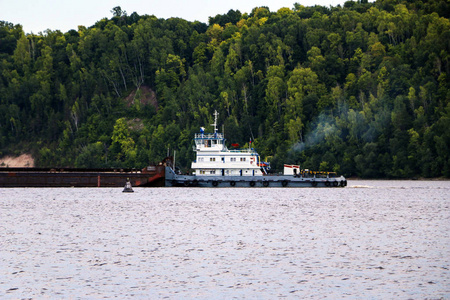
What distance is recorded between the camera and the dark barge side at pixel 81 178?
101062mm

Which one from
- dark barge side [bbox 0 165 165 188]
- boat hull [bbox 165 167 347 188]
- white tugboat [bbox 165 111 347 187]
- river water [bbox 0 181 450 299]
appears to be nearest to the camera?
river water [bbox 0 181 450 299]

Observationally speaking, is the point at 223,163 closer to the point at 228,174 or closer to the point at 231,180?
the point at 228,174

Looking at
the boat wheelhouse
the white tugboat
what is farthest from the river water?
the boat wheelhouse

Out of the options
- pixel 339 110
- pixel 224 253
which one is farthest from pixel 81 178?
pixel 339 110

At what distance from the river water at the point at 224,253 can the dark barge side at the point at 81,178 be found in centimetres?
3109

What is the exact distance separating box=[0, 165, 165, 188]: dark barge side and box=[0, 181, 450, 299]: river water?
3109cm

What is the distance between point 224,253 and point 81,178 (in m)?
66.7

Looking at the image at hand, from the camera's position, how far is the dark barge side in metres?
101

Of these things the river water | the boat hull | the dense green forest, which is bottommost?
the river water

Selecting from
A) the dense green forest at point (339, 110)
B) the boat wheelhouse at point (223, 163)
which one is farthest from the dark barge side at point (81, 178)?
the dense green forest at point (339, 110)

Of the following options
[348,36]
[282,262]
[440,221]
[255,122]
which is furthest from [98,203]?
[348,36]

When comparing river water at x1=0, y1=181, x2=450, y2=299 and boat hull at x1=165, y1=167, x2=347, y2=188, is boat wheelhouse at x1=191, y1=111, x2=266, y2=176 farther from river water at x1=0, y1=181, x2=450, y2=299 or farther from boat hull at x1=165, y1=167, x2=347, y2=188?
river water at x1=0, y1=181, x2=450, y2=299

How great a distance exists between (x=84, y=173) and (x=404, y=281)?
7676cm

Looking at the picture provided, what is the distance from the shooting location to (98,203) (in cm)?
7862
